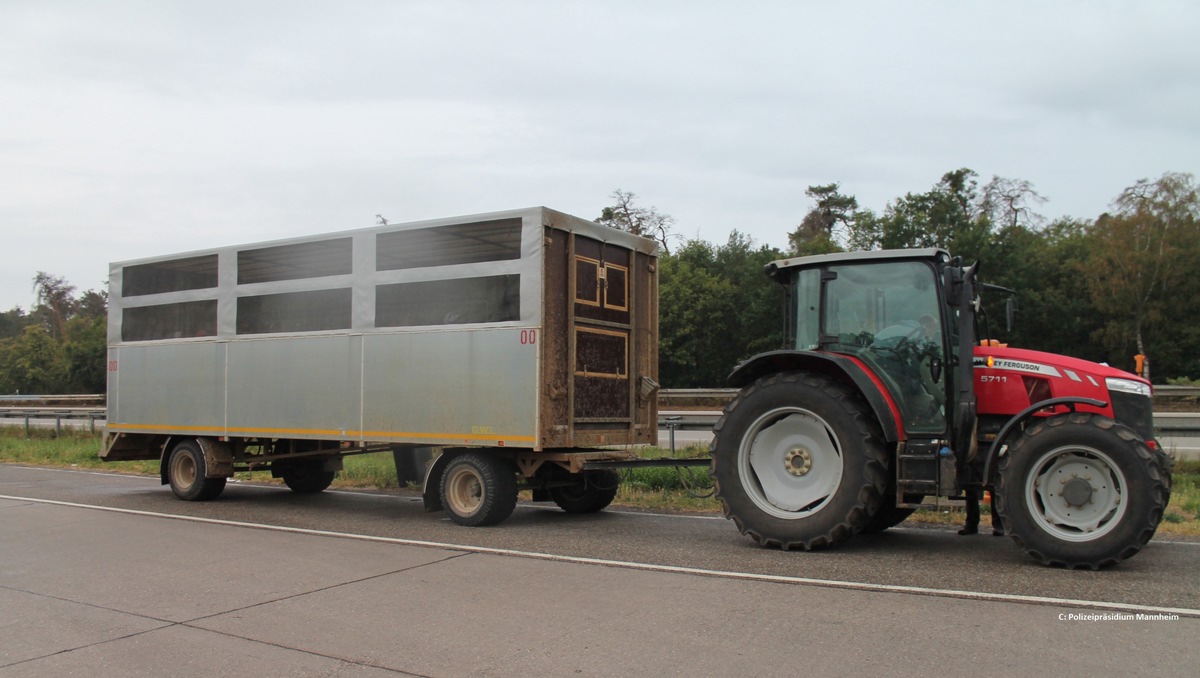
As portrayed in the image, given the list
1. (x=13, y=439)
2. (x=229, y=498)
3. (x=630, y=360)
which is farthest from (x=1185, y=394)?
(x=13, y=439)

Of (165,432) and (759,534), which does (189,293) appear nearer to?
(165,432)

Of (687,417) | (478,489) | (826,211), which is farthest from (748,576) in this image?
(826,211)

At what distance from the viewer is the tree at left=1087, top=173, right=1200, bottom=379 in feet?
159

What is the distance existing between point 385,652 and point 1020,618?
3753 millimetres

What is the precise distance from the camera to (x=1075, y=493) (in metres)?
7.21

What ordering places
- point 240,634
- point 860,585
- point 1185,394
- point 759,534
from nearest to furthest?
point 240,634 < point 860,585 < point 759,534 < point 1185,394

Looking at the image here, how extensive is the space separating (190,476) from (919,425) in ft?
32.8

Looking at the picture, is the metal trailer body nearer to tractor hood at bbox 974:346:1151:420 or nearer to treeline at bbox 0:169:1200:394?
tractor hood at bbox 974:346:1151:420

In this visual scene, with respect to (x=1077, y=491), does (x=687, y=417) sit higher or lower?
higher

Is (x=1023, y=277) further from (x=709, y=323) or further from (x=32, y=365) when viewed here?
(x=32, y=365)

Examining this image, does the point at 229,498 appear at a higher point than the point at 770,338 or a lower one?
lower

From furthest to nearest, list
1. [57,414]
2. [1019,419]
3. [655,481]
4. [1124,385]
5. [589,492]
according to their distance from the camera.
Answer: [57,414] → [655,481] → [589,492] → [1124,385] → [1019,419]

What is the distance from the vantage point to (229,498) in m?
13.8

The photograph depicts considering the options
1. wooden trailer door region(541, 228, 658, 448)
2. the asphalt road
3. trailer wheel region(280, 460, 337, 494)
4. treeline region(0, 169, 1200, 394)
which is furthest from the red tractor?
treeline region(0, 169, 1200, 394)
